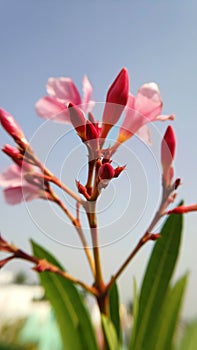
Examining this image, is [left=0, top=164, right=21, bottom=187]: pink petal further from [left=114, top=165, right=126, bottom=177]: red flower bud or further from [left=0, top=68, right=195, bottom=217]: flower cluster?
[left=114, top=165, right=126, bottom=177]: red flower bud

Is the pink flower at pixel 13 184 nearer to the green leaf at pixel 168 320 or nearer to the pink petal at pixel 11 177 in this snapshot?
the pink petal at pixel 11 177

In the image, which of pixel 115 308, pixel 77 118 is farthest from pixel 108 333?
pixel 77 118

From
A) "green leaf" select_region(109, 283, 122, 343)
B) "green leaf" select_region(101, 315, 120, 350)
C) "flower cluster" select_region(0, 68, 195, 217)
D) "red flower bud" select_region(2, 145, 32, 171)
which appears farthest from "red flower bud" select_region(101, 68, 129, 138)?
"green leaf" select_region(109, 283, 122, 343)

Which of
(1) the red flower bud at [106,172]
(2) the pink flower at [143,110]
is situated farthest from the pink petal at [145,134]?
(1) the red flower bud at [106,172]

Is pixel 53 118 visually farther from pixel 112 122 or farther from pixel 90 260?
pixel 90 260

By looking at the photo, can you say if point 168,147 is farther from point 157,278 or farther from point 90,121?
point 157,278

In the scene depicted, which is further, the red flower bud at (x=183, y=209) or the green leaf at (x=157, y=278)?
the green leaf at (x=157, y=278)

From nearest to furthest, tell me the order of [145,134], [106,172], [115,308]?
[106,172] → [145,134] → [115,308]
